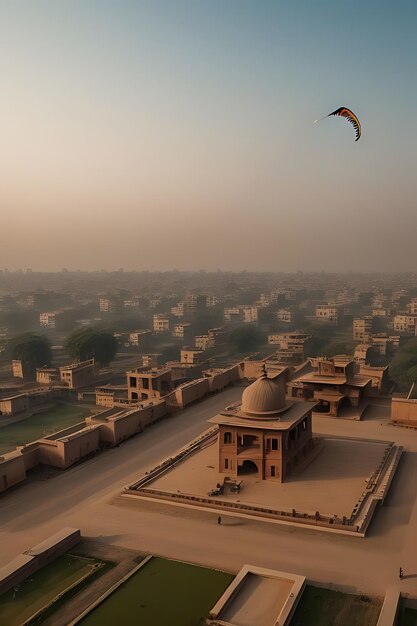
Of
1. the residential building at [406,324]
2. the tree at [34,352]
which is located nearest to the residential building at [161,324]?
the tree at [34,352]

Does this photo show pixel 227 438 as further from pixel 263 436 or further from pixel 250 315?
pixel 250 315

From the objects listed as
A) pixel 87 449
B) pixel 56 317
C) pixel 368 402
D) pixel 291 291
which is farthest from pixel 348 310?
pixel 87 449

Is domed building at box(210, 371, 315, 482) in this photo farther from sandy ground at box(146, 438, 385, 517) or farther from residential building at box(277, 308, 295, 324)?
residential building at box(277, 308, 295, 324)

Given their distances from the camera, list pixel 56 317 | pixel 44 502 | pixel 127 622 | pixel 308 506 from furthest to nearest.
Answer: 1. pixel 56 317
2. pixel 44 502
3. pixel 308 506
4. pixel 127 622

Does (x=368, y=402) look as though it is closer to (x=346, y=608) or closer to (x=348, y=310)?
(x=346, y=608)

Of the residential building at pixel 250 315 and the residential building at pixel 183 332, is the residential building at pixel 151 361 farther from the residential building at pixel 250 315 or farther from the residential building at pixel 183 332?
the residential building at pixel 250 315

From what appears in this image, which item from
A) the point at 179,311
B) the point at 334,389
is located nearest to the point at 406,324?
the point at 179,311
